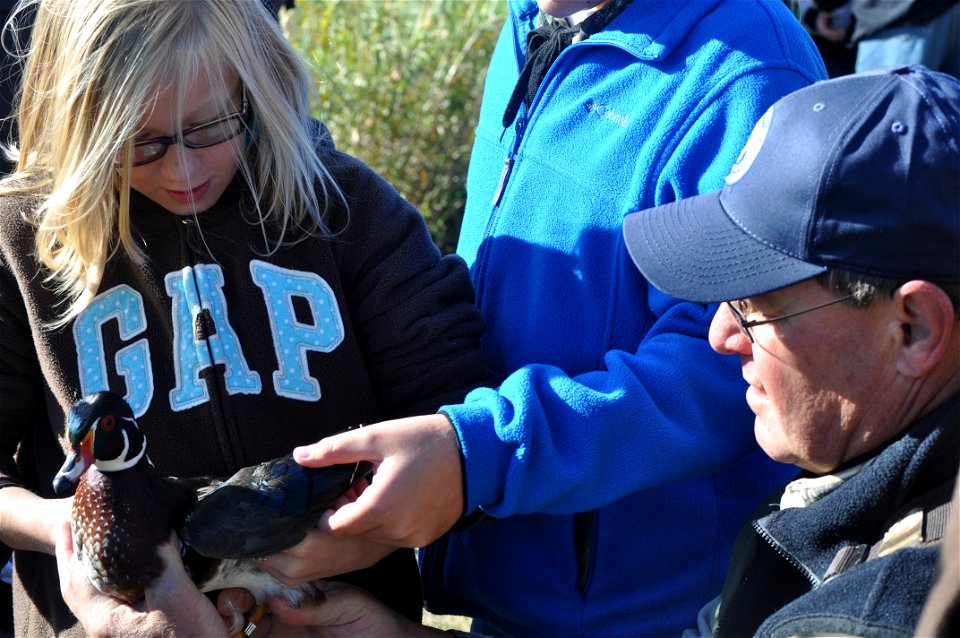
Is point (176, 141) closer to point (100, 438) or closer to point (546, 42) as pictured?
point (100, 438)

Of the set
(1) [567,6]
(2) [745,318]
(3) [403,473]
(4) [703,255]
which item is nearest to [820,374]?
(2) [745,318]

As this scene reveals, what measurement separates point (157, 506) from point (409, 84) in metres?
4.82

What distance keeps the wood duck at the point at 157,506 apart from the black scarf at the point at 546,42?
0.94 metres

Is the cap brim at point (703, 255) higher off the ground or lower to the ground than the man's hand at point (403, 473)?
higher

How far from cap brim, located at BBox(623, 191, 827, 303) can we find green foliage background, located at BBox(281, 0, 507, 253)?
15.5 ft

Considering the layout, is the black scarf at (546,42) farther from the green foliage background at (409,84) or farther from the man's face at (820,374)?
the green foliage background at (409,84)

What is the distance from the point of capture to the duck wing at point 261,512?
2.01m

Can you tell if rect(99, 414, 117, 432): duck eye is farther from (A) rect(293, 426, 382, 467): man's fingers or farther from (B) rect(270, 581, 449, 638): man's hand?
(B) rect(270, 581, 449, 638): man's hand

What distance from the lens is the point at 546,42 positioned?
2.41 metres

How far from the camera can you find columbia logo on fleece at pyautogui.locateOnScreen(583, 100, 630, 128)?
2154mm

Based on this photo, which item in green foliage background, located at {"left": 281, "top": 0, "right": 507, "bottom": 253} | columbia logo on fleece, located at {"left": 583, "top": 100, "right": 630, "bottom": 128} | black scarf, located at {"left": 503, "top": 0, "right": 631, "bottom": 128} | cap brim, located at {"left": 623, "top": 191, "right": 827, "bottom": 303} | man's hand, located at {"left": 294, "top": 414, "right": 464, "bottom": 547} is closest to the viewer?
cap brim, located at {"left": 623, "top": 191, "right": 827, "bottom": 303}

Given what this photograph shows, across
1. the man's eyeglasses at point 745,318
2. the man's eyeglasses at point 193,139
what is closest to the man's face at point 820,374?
the man's eyeglasses at point 745,318

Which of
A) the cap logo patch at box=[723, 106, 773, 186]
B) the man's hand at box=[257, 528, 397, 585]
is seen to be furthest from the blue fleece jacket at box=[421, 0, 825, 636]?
the man's hand at box=[257, 528, 397, 585]

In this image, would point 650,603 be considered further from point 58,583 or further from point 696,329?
point 58,583
